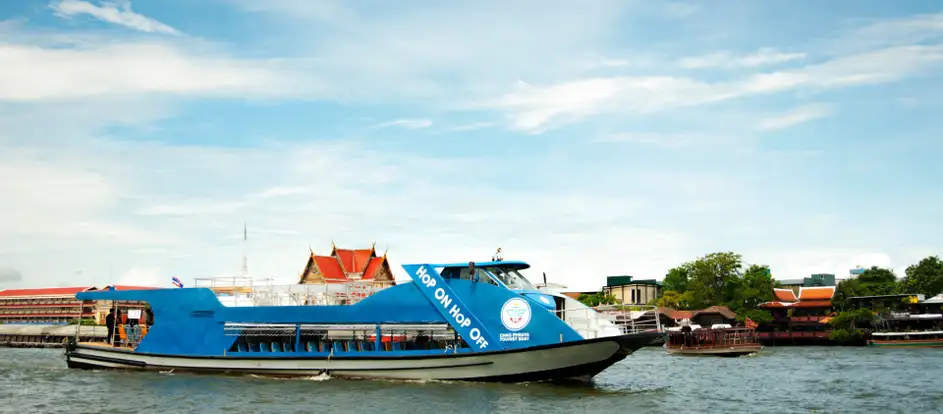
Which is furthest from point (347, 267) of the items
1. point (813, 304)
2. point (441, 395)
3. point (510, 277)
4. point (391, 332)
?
point (441, 395)

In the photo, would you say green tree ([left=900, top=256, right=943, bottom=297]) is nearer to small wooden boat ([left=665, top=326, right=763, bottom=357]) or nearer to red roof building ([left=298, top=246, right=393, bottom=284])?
small wooden boat ([left=665, top=326, right=763, bottom=357])

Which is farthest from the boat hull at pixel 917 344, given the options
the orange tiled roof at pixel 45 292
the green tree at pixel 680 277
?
the orange tiled roof at pixel 45 292

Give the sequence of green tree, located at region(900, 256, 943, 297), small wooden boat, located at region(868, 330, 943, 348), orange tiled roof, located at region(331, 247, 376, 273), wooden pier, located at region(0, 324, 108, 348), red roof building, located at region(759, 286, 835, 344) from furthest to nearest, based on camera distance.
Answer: orange tiled roof, located at region(331, 247, 376, 273) → green tree, located at region(900, 256, 943, 297) → wooden pier, located at region(0, 324, 108, 348) → red roof building, located at region(759, 286, 835, 344) → small wooden boat, located at region(868, 330, 943, 348)

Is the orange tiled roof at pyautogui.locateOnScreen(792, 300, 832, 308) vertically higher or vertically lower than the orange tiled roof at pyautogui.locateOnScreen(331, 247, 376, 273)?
lower

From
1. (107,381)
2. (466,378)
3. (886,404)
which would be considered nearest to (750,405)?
(886,404)

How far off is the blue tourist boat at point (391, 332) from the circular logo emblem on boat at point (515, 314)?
28 millimetres

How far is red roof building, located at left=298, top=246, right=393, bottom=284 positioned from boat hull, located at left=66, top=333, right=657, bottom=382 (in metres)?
63.0

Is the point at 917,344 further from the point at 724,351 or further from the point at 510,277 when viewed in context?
the point at 510,277

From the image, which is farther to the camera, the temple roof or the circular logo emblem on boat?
the temple roof

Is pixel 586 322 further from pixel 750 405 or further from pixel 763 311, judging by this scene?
pixel 763 311

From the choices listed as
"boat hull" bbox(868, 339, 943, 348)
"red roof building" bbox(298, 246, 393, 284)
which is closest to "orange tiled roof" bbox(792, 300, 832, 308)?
"boat hull" bbox(868, 339, 943, 348)

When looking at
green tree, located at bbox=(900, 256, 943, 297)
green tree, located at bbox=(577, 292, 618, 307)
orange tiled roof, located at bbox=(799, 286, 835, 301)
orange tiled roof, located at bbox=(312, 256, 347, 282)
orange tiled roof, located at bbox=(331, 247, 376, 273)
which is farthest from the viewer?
orange tiled roof, located at bbox=(331, 247, 376, 273)

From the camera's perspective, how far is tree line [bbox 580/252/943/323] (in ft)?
258

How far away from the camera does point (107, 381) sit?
25406 millimetres
